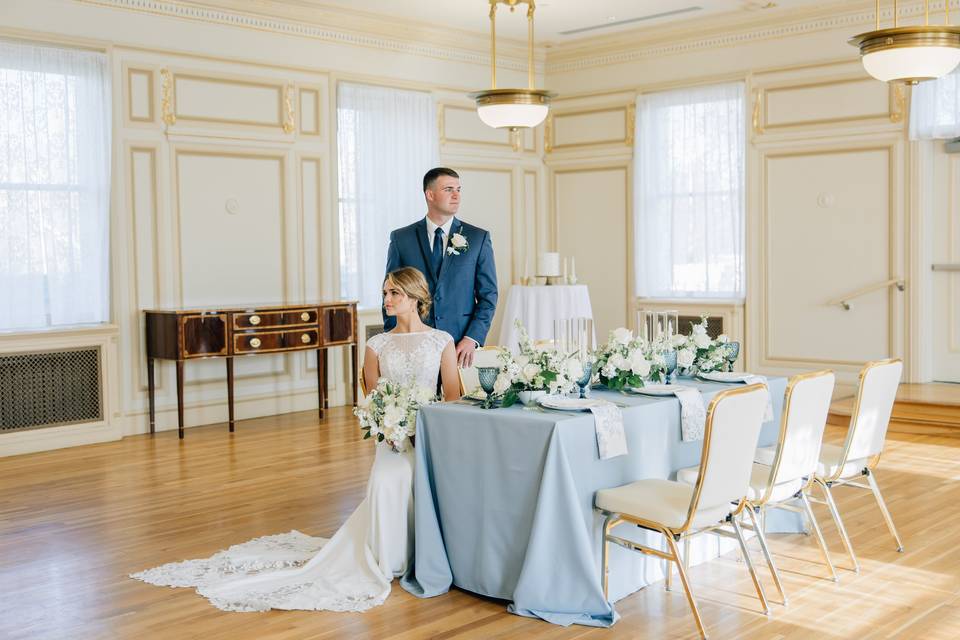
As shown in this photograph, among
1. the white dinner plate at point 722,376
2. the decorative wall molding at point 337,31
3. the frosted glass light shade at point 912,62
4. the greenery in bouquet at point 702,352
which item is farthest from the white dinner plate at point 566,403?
the decorative wall molding at point 337,31

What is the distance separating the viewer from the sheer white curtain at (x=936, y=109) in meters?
7.66

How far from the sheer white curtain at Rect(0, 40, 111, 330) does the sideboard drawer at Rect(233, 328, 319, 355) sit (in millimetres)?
943

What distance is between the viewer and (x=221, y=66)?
25.4 feet

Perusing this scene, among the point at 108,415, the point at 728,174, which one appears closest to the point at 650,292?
the point at 728,174

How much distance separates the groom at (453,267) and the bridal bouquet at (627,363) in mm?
809

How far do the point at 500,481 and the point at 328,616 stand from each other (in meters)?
0.77

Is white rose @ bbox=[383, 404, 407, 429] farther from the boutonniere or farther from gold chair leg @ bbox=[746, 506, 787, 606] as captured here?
gold chair leg @ bbox=[746, 506, 787, 606]

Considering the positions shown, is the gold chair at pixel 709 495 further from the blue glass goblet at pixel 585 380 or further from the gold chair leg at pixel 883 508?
the gold chair leg at pixel 883 508

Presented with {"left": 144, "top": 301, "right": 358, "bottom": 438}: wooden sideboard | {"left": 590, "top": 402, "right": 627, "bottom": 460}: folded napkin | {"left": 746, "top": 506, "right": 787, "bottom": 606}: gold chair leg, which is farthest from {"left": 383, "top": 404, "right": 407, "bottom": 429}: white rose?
{"left": 144, "top": 301, "right": 358, "bottom": 438}: wooden sideboard

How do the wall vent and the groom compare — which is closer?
the groom

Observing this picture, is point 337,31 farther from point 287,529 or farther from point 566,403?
point 566,403

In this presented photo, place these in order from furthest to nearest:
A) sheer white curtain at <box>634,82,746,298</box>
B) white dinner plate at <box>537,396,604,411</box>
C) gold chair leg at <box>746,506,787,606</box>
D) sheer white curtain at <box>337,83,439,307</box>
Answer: sheer white curtain at <box>634,82,746,298</box>, sheer white curtain at <box>337,83,439,307</box>, white dinner plate at <box>537,396,604,411</box>, gold chair leg at <box>746,506,787,606</box>

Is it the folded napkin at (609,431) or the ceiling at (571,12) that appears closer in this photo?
the folded napkin at (609,431)

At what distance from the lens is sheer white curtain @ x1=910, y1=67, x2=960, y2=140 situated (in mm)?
7664
